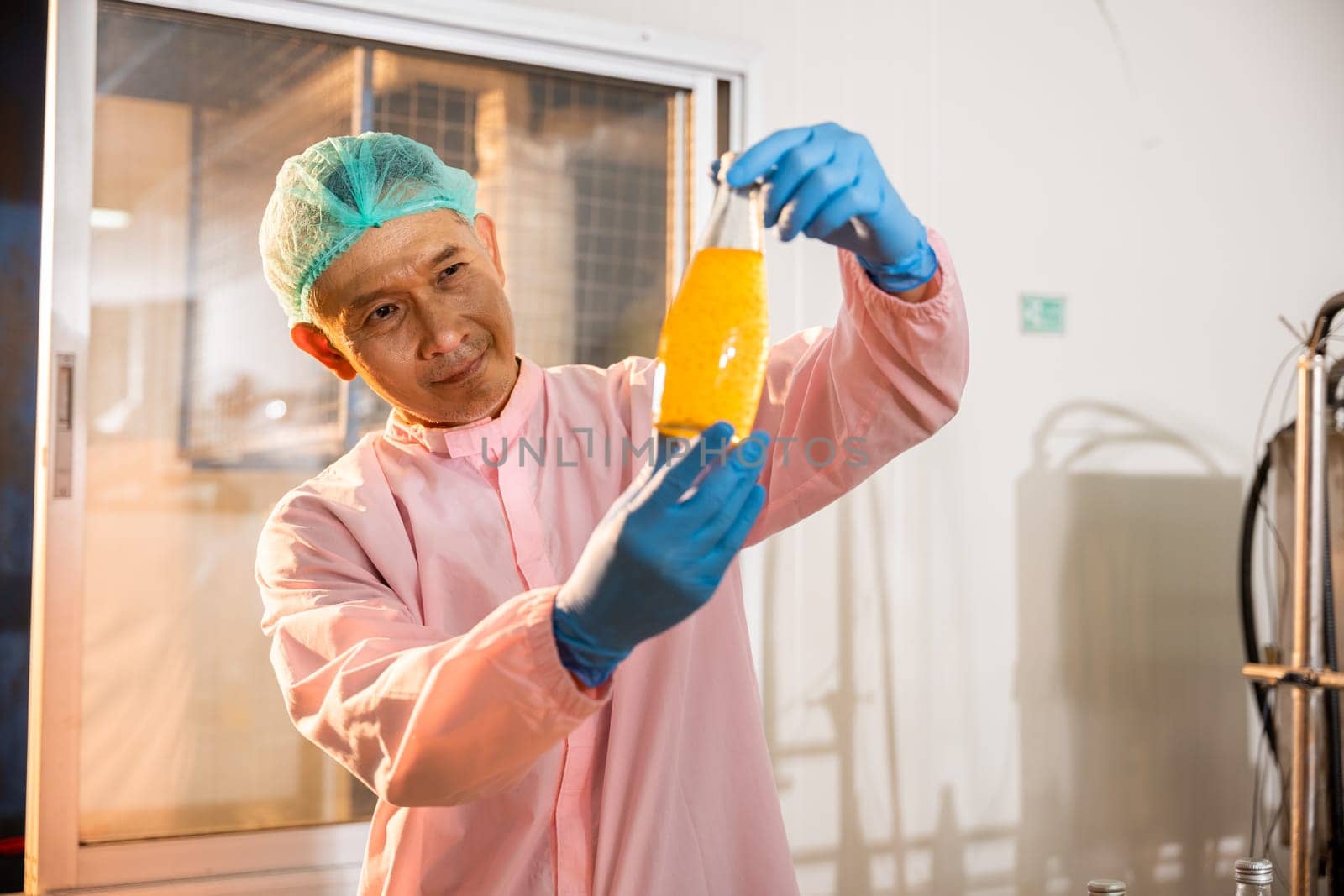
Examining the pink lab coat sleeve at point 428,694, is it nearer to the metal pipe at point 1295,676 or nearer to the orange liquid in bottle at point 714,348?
the orange liquid in bottle at point 714,348

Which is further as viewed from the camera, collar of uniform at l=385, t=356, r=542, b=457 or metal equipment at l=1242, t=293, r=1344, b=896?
metal equipment at l=1242, t=293, r=1344, b=896

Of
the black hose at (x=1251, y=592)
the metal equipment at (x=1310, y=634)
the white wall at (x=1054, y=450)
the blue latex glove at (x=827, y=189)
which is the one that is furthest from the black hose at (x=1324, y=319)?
the blue latex glove at (x=827, y=189)

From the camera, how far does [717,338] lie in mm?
868

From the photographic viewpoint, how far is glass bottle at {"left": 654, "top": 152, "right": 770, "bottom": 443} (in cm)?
86

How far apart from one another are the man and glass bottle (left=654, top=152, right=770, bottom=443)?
0.16 feet

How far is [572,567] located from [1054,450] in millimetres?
1679

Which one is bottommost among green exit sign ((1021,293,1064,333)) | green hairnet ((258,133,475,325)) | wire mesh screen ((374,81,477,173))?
green hairnet ((258,133,475,325))

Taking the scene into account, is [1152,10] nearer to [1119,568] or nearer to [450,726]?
[1119,568]

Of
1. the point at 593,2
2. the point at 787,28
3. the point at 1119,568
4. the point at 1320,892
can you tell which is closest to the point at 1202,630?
the point at 1119,568

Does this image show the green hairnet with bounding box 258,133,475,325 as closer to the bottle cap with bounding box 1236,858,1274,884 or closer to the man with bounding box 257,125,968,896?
the man with bounding box 257,125,968,896

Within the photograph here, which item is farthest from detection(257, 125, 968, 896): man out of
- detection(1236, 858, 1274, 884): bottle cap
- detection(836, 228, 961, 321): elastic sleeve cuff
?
detection(1236, 858, 1274, 884): bottle cap

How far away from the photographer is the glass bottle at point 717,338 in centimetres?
86

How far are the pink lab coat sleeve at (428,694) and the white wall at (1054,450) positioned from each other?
1.42m

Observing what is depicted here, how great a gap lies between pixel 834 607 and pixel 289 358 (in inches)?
47.7
